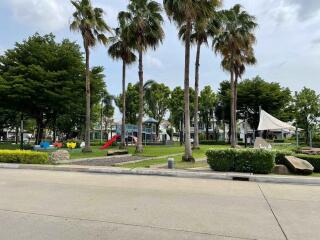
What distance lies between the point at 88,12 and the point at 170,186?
20544 mm

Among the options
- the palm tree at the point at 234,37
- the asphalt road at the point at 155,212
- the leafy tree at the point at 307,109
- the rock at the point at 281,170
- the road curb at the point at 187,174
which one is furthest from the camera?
the leafy tree at the point at 307,109

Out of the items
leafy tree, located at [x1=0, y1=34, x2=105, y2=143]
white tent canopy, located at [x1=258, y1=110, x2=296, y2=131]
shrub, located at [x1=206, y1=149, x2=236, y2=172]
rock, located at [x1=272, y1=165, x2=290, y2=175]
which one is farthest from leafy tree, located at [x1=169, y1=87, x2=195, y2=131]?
rock, located at [x1=272, y1=165, x2=290, y2=175]

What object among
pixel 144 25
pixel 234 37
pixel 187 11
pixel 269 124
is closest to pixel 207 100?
pixel 269 124

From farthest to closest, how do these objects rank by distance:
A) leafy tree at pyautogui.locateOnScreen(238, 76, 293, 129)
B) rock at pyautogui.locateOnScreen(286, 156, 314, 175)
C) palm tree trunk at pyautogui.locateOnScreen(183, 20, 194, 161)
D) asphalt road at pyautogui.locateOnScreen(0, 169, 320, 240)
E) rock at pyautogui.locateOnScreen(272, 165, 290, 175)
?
1. leafy tree at pyautogui.locateOnScreen(238, 76, 293, 129)
2. palm tree trunk at pyautogui.locateOnScreen(183, 20, 194, 161)
3. rock at pyautogui.locateOnScreen(272, 165, 290, 175)
4. rock at pyautogui.locateOnScreen(286, 156, 314, 175)
5. asphalt road at pyautogui.locateOnScreen(0, 169, 320, 240)

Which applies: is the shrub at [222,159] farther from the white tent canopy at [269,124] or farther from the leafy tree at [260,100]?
the leafy tree at [260,100]

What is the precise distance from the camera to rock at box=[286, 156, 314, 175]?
15.5m

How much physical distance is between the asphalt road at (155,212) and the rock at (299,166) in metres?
3.49

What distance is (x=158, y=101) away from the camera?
6225 centimetres

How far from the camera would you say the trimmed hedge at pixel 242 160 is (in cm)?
1565

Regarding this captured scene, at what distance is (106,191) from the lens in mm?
10773

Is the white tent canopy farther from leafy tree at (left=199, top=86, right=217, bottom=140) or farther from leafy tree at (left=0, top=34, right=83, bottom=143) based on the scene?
leafy tree at (left=199, top=86, right=217, bottom=140)

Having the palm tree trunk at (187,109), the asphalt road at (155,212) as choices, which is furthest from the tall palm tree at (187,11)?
the asphalt road at (155,212)

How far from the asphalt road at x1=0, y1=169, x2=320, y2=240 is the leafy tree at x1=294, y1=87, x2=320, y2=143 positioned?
1655 inches

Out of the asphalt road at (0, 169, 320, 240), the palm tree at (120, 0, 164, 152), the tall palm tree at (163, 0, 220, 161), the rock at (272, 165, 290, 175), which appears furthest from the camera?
the palm tree at (120, 0, 164, 152)
